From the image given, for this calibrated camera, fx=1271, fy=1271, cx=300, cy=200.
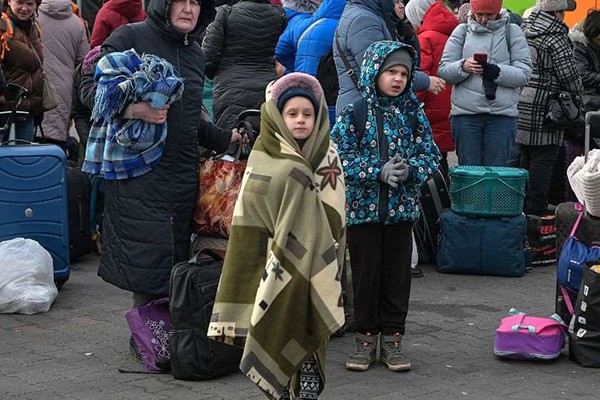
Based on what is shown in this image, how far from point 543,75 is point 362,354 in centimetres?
442

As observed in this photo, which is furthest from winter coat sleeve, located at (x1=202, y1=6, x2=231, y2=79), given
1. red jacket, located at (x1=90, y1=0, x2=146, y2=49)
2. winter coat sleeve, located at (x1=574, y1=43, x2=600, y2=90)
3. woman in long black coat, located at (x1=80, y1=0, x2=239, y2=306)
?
winter coat sleeve, located at (x1=574, y1=43, x2=600, y2=90)

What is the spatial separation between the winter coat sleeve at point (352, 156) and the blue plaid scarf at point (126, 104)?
2.80ft

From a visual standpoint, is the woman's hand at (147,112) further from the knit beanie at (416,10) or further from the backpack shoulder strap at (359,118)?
the knit beanie at (416,10)

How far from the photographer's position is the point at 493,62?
950 centimetres

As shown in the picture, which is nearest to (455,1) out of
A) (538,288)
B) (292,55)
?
(292,55)

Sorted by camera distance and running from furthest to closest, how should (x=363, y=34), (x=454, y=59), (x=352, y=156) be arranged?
(x=454, y=59)
(x=363, y=34)
(x=352, y=156)

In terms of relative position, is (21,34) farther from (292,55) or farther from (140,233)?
(140,233)

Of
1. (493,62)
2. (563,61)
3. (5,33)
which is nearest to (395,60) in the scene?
(493,62)

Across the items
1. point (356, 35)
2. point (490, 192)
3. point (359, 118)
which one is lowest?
point (490, 192)

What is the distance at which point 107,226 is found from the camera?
6734 mm

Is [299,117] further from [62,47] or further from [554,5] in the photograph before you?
[62,47]

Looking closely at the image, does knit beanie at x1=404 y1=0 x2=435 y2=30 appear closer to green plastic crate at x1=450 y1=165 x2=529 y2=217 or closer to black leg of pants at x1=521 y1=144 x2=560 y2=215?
black leg of pants at x1=521 y1=144 x2=560 y2=215

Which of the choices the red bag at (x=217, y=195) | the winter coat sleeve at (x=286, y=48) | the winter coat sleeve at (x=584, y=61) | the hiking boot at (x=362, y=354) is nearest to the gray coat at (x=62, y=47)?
the winter coat sleeve at (x=286, y=48)

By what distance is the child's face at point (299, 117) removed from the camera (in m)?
5.33
